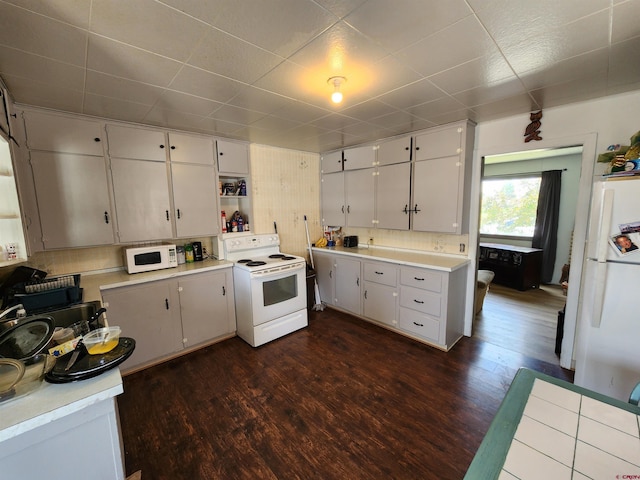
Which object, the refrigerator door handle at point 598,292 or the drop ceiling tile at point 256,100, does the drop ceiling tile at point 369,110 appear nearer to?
the drop ceiling tile at point 256,100

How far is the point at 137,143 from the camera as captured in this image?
273cm

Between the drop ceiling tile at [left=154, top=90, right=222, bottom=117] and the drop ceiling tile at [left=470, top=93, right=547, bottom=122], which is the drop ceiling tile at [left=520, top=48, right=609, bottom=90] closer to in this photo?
the drop ceiling tile at [left=470, top=93, right=547, bottom=122]

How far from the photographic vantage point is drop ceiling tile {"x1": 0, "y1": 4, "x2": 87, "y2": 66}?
1204 mm

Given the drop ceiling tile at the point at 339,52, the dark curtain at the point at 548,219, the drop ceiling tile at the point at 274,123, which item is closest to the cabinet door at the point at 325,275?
the drop ceiling tile at the point at 274,123

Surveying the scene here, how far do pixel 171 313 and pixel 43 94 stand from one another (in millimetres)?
2075

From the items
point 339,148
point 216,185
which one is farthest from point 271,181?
point 339,148

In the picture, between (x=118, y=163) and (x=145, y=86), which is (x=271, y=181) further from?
(x=145, y=86)

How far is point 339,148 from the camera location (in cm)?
409

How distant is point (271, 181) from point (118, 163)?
1.80 m

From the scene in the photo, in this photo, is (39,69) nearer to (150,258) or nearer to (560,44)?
(150,258)

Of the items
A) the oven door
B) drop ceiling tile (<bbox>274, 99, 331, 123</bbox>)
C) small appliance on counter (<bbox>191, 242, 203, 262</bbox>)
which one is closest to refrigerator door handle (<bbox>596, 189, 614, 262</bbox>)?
drop ceiling tile (<bbox>274, 99, 331, 123</bbox>)

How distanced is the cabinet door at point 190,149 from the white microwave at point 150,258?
1.00m

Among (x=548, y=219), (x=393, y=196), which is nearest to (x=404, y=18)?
(x=393, y=196)

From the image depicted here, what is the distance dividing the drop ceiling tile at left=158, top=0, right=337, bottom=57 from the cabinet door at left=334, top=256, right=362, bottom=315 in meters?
2.68
